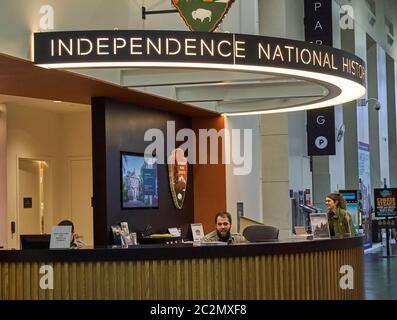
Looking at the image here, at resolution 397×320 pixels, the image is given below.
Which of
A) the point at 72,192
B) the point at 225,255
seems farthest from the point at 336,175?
the point at 225,255

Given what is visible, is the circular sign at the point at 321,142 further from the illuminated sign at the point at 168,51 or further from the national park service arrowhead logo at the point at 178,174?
the illuminated sign at the point at 168,51

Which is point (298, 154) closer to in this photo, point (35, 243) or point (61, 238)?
point (35, 243)

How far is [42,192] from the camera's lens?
13.8m

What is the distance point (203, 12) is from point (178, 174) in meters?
5.06

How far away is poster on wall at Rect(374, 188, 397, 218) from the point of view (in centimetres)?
2147

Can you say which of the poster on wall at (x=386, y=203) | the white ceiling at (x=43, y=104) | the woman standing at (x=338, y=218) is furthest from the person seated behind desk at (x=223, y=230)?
the poster on wall at (x=386, y=203)

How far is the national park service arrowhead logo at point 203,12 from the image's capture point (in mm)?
8383

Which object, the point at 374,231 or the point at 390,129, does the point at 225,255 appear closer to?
the point at 374,231

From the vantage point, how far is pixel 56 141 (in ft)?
46.2

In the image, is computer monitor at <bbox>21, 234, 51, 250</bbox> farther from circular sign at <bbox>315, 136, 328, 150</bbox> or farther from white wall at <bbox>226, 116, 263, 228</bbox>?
circular sign at <bbox>315, 136, 328, 150</bbox>

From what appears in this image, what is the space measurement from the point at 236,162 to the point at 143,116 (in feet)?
9.43

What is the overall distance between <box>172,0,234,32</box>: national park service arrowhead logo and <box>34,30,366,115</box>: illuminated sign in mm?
1008

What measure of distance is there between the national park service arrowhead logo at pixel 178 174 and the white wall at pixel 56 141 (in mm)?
1854

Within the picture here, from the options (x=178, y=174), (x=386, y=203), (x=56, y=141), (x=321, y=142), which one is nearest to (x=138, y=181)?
(x=178, y=174)
